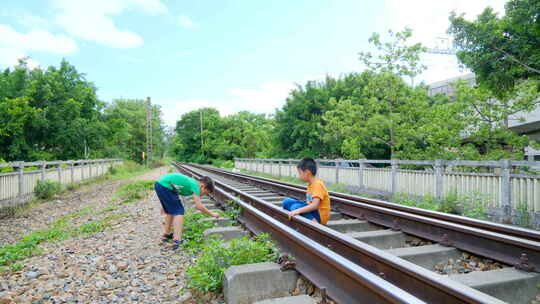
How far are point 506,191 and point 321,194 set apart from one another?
13.9 ft

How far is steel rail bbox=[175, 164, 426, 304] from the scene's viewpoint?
6.94ft

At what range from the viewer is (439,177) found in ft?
26.5

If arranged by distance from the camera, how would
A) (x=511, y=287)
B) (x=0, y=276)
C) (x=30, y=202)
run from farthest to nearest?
(x=30, y=202), (x=0, y=276), (x=511, y=287)

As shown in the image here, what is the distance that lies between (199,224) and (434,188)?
A: 5809 millimetres

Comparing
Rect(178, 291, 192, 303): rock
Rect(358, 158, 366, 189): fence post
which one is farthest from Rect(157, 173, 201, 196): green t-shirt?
Rect(358, 158, 366, 189): fence post

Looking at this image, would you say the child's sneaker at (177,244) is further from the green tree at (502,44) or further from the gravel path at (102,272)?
the green tree at (502,44)

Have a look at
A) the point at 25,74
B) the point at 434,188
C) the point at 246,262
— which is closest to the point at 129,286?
the point at 246,262

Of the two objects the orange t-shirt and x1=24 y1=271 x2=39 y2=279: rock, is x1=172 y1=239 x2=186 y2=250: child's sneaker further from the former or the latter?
the orange t-shirt

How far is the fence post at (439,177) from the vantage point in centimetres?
801

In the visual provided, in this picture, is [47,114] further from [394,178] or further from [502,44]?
[502,44]

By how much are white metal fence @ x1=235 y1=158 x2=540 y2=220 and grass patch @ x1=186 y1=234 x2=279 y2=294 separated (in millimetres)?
5146

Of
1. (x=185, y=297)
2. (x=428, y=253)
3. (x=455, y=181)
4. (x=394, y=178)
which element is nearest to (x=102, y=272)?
(x=185, y=297)

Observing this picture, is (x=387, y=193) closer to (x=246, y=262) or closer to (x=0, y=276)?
(x=246, y=262)

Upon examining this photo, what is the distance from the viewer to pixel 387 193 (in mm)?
10078
